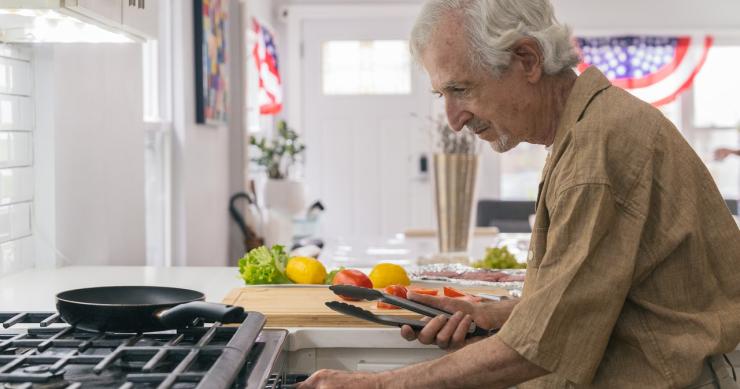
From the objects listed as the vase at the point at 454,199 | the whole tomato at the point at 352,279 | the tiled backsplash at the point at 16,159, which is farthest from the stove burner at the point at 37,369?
the vase at the point at 454,199

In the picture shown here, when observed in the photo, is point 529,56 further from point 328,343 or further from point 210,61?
point 210,61

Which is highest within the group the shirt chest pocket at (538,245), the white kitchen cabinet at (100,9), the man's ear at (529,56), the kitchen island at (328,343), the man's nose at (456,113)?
the white kitchen cabinet at (100,9)

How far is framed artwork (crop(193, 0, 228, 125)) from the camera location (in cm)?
400

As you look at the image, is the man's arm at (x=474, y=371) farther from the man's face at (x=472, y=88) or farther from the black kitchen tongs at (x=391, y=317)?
the man's face at (x=472, y=88)

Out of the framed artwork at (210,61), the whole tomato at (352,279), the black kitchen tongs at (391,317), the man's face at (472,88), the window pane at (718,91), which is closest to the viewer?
the man's face at (472,88)

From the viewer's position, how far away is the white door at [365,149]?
718cm

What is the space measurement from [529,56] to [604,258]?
38cm

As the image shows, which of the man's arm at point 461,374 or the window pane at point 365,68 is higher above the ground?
the window pane at point 365,68

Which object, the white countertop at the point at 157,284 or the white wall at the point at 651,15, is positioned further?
the white wall at the point at 651,15

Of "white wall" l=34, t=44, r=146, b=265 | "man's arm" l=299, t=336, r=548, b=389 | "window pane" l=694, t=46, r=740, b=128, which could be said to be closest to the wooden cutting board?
"man's arm" l=299, t=336, r=548, b=389

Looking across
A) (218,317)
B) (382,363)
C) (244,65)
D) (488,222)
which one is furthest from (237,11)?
(218,317)

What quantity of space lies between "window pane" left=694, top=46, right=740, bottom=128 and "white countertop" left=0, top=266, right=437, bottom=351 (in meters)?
5.97

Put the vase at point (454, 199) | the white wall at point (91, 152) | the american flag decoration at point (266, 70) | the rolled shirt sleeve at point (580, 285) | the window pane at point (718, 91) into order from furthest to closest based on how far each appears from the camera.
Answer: the window pane at point (718, 91), the american flag decoration at point (266, 70), the vase at point (454, 199), the white wall at point (91, 152), the rolled shirt sleeve at point (580, 285)

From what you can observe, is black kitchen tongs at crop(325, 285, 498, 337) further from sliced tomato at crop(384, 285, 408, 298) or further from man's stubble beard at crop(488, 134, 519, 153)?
man's stubble beard at crop(488, 134, 519, 153)
